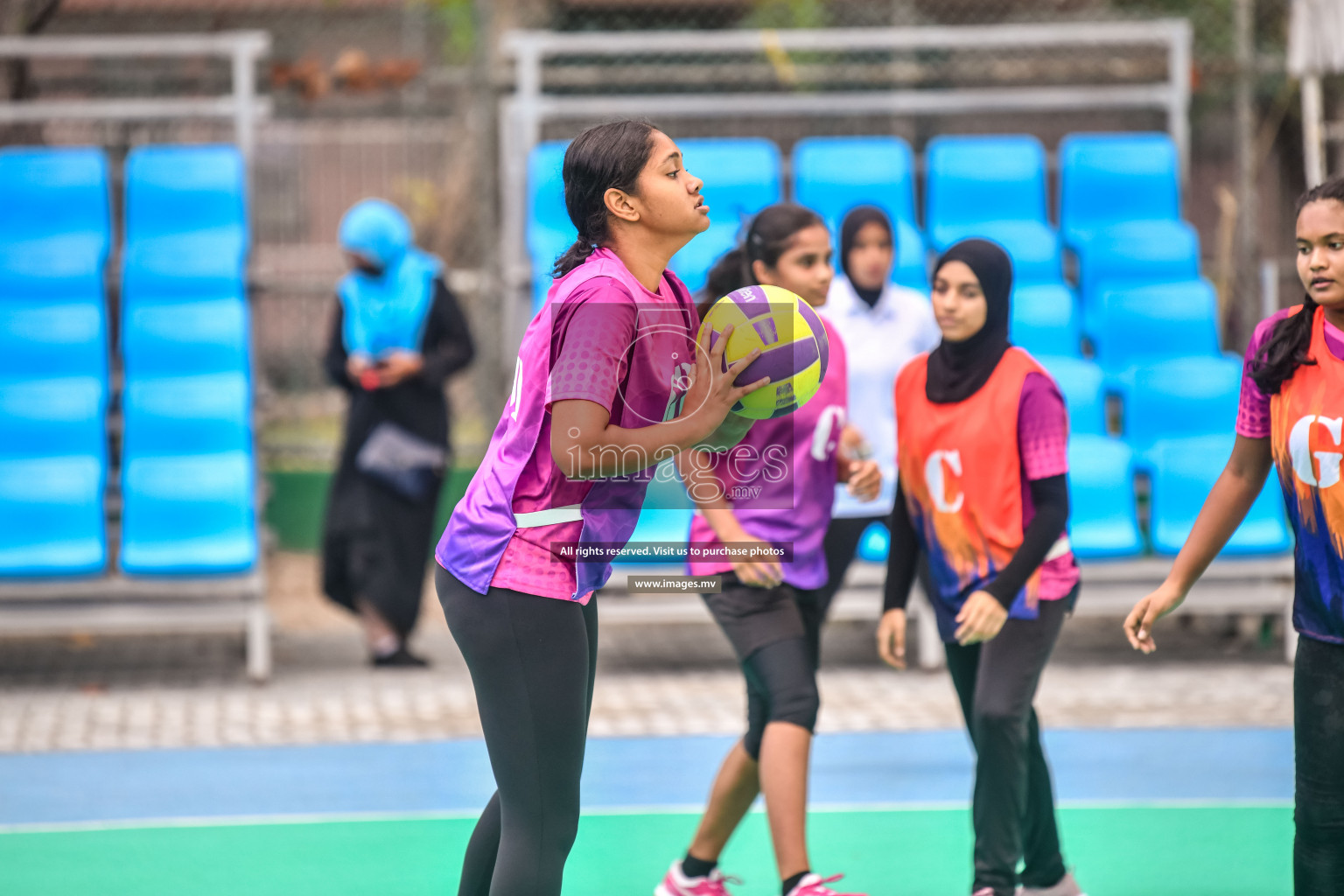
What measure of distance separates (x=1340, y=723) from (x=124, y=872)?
3584 millimetres

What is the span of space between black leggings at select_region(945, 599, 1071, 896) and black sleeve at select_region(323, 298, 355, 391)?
4.85 m

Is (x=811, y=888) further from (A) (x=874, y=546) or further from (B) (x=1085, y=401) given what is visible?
(B) (x=1085, y=401)

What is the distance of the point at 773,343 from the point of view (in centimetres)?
328

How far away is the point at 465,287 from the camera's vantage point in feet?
35.0

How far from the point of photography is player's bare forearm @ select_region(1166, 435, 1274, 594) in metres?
3.79

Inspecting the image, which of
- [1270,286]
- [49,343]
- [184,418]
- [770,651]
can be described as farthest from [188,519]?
[1270,286]

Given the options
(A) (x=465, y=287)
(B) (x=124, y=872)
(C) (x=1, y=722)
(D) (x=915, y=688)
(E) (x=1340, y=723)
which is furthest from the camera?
(A) (x=465, y=287)

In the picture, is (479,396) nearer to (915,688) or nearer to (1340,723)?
(915,688)

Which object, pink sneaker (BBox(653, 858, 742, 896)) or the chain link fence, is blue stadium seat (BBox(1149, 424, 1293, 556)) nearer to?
the chain link fence

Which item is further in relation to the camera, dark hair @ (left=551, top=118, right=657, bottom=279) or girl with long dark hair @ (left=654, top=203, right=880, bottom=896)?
girl with long dark hair @ (left=654, top=203, right=880, bottom=896)

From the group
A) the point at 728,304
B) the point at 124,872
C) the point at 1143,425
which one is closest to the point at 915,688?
the point at 1143,425

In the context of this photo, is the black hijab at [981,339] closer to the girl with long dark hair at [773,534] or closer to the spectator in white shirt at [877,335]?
the girl with long dark hair at [773,534]

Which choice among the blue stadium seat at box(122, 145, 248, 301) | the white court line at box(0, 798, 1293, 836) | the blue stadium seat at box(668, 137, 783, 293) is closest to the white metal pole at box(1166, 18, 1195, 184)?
the blue stadium seat at box(668, 137, 783, 293)

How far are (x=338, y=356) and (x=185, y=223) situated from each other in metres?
1.16
